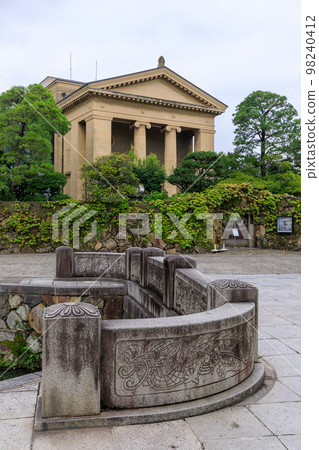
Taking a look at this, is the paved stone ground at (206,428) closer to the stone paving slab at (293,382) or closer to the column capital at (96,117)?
the stone paving slab at (293,382)

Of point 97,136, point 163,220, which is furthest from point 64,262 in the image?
point 97,136

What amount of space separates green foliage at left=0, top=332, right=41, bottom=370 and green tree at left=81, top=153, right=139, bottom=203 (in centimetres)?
1300

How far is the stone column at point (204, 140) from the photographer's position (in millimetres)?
35812

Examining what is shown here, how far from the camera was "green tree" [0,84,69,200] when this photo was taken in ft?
69.5

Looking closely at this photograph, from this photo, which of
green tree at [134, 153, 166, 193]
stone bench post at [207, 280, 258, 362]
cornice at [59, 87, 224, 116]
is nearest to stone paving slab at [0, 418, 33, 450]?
stone bench post at [207, 280, 258, 362]

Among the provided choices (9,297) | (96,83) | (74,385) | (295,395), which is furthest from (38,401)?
(96,83)

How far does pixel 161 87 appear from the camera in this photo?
33.8 meters

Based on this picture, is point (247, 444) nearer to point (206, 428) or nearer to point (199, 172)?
point (206, 428)

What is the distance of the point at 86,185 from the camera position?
22141 mm

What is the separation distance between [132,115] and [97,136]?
3.67 m

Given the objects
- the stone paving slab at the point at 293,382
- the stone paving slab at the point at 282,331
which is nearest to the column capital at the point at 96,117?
the stone paving slab at the point at 282,331

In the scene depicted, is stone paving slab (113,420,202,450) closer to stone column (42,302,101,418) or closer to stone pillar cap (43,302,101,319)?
stone column (42,302,101,418)

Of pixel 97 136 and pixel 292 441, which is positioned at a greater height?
pixel 97 136

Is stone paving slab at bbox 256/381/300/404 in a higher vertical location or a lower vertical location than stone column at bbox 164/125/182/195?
lower
